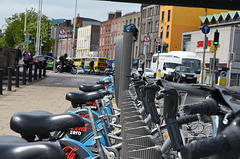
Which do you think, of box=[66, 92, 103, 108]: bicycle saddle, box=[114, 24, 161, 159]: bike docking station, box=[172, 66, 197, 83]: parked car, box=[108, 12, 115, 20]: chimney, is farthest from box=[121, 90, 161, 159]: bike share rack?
box=[108, 12, 115, 20]: chimney

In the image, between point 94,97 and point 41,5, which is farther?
point 41,5

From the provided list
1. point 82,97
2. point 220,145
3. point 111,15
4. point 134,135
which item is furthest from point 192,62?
point 111,15

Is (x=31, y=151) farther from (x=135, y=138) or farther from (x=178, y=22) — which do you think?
(x=178, y=22)

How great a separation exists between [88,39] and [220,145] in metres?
116

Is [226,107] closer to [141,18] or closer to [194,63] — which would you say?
[194,63]

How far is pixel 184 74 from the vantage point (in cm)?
4491

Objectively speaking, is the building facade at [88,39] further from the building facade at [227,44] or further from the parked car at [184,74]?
the parked car at [184,74]

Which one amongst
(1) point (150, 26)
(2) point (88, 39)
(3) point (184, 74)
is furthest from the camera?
(2) point (88, 39)

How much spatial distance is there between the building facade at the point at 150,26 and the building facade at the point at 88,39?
29762mm

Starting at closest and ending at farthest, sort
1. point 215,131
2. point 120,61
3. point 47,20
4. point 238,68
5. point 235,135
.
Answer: point 235,135 → point 215,131 → point 120,61 → point 238,68 → point 47,20

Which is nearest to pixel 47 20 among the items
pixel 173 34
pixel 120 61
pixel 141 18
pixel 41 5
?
pixel 41 5

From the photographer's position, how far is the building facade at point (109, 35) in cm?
9909

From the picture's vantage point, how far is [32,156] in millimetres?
1554

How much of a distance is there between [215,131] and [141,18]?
281ft
